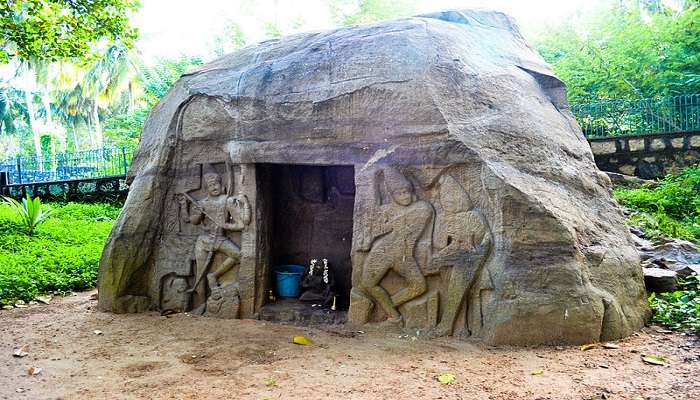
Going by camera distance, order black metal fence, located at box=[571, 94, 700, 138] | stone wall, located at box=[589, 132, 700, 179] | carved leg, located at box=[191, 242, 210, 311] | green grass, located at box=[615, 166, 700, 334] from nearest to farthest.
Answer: green grass, located at box=[615, 166, 700, 334] → carved leg, located at box=[191, 242, 210, 311] → stone wall, located at box=[589, 132, 700, 179] → black metal fence, located at box=[571, 94, 700, 138]

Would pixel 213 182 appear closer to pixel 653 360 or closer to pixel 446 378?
pixel 446 378

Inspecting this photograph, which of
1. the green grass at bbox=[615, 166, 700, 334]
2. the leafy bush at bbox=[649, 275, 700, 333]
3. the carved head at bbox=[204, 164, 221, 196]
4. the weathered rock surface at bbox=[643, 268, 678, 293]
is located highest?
the carved head at bbox=[204, 164, 221, 196]

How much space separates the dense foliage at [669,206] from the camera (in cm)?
736

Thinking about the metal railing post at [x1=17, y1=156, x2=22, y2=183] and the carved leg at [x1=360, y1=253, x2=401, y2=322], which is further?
the metal railing post at [x1=17, y1=156, x2=22, y2=183]

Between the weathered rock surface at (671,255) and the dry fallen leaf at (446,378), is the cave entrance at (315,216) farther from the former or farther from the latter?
the weathered rock surface at (671,255)

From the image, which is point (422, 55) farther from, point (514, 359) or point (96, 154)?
point (96, 154)

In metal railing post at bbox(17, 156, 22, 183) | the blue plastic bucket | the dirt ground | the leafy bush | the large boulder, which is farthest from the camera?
metal railing post at bbox(17, 156, 22, 183)

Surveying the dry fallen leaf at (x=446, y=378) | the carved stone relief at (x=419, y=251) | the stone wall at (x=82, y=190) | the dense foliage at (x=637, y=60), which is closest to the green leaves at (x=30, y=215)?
the stone wall at (x=82, y=190)

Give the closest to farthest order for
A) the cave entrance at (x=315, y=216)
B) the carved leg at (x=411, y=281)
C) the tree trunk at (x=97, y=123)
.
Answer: the carved leg at (x=411, y=281), the cave entrance at (x=315, y=216), the tree trunk at (x=97, y=123)

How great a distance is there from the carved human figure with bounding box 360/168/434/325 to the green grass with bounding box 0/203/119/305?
4.26 meters

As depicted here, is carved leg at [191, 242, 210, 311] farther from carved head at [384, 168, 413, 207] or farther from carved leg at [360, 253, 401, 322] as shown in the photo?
carved head at [384, 168, 413, 207]

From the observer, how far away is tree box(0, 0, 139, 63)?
30.2 ft

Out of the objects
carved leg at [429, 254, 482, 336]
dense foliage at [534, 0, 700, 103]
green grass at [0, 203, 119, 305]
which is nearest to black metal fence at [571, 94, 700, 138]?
dense foliage at [534, 0, 700, 103]

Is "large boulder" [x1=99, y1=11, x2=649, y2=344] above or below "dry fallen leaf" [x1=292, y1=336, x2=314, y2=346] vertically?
above
